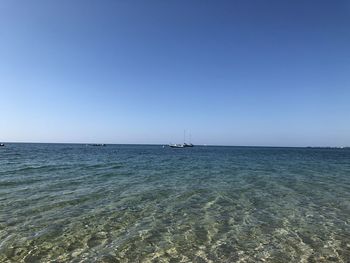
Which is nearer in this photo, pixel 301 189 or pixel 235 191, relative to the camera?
pixel 235 191

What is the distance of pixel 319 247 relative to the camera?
8672 millimetres

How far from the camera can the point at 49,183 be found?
20.1 meters

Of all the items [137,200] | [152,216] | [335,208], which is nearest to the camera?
[152,216]

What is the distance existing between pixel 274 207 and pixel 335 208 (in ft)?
8.87

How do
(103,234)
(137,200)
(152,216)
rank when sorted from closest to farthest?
(103,234), (152,216), (137,200)

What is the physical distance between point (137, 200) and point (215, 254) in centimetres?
736

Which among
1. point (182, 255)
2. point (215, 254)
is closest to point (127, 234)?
point (182, 255)

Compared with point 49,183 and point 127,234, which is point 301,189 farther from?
point 49,183

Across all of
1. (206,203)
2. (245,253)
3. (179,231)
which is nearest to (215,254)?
(245,253)

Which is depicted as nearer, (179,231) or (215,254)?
(215,254)

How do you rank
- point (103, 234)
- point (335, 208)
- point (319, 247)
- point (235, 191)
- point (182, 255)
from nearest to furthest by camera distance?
point (182, 255) → point (319, 247) → point (103, 234) → point (335, 208) → point (235, 191)

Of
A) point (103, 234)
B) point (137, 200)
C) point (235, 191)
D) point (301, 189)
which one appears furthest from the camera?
point (301, 189)

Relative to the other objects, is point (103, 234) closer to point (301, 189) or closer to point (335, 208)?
point (335, 208)

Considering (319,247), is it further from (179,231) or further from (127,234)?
(127,234)
